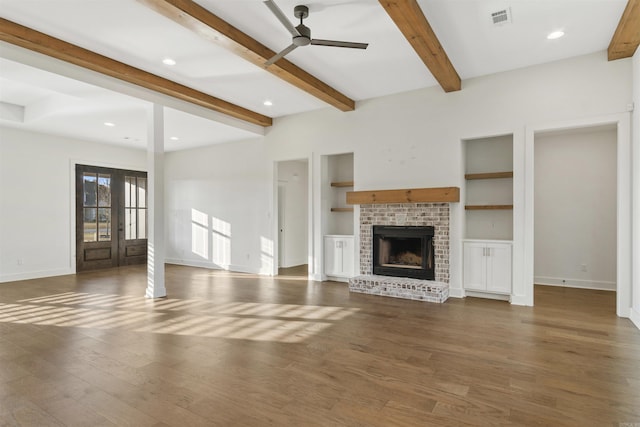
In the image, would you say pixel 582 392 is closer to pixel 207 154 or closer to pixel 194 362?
pixel 194 362

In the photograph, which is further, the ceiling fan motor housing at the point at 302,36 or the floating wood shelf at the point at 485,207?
the floating wood shelf at the point at 485,207

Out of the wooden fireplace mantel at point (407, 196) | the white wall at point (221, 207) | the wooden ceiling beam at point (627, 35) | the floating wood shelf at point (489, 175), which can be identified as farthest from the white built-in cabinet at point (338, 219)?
the wooden ceiling beam at point (627, 35)

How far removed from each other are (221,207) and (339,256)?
131 inches

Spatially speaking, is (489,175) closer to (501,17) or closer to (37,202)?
(501,17)

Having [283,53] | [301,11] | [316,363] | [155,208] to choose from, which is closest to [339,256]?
[155,208]

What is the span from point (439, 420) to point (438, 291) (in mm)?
3002

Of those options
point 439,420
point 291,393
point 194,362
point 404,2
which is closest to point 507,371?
point 439,420

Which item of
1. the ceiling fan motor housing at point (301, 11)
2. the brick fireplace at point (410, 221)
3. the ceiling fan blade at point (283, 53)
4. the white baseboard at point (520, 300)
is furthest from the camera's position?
the brick fireplace at point (410, 221)

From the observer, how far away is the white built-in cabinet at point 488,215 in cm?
501

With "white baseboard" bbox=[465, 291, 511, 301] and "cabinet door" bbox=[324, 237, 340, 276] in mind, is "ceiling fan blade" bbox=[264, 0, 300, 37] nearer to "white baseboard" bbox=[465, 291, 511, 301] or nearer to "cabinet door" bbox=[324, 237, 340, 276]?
"cabinet door" bbox=[324, 237, 340, 276]

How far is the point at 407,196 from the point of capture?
214 inches

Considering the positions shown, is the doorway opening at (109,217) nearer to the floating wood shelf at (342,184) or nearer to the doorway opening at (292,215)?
the doorway opening at (292,215)

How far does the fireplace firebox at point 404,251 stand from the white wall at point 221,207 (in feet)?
7.78

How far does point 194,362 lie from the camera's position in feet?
9.68
